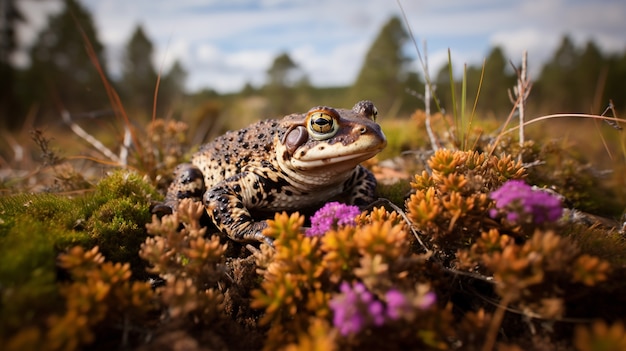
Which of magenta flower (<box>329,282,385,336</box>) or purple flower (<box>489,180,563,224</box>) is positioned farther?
purple flower (<box>489,180,563,224</box>)

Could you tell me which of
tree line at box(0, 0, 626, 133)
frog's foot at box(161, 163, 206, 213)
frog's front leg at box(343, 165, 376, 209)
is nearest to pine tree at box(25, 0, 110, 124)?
tree line at box(0, 0, 626, 133)

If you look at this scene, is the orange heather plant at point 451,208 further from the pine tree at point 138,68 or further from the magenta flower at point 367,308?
the pine tree at point 138,68

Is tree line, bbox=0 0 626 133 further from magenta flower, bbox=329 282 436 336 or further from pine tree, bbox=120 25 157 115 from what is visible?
magenta flower, bbox=329 282 436 336

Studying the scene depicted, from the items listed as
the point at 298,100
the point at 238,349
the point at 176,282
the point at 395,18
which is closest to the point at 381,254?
the point at 238,349

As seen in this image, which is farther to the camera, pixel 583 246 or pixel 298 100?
pixel 298 100

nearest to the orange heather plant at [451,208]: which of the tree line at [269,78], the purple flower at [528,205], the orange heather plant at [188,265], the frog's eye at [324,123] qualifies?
the purple flower at [528,205]

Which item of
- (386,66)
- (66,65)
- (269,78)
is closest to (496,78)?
(386,66)

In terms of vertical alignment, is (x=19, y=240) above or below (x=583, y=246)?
above

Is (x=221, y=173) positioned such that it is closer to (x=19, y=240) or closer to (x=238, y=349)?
(x=19, y=240)
